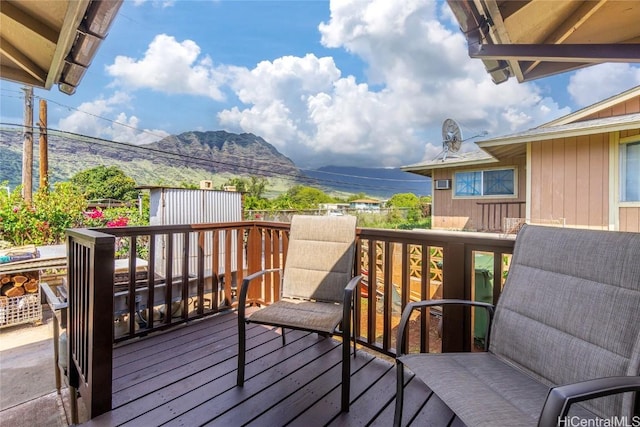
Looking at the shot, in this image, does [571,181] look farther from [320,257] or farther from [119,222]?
[119,222]

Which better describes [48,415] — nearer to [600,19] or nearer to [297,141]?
[600,19]

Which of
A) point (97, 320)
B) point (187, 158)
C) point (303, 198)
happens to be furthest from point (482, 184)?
point (187, 158)

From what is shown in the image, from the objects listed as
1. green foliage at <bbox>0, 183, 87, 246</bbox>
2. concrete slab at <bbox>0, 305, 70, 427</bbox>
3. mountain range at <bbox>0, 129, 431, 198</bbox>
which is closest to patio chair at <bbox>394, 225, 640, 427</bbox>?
concrete slab at <bbox>0, 305, 70, 427</bbox>

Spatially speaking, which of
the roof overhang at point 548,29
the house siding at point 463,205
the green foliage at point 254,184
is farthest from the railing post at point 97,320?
the green foliage at point 254,184

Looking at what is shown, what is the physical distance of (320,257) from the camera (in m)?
2.48

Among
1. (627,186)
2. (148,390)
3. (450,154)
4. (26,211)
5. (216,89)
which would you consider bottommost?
(148,390)

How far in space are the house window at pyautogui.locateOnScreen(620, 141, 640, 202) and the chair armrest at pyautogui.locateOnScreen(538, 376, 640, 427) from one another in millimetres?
5935

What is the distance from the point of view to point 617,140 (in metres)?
5.14

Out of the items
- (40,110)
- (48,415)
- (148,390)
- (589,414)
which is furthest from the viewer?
(40,110)

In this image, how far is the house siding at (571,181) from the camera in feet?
17.3

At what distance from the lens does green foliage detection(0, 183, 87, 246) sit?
532 centimetres

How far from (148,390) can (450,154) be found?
9670mm

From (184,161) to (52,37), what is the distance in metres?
15.4

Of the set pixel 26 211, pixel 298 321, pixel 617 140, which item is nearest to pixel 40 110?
pixel 26 211
